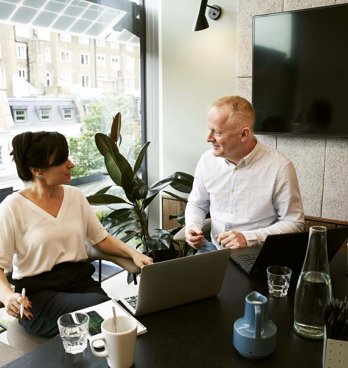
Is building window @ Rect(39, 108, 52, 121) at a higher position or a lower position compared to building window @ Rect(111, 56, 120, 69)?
lower

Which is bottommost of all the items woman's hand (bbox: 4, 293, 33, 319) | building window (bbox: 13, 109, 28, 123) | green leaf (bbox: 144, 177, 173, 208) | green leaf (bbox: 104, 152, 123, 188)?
woman's hand (bbox: 4, 293, 33, 319)

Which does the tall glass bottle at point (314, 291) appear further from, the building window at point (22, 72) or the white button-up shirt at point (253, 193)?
the building window at point (22, 72)

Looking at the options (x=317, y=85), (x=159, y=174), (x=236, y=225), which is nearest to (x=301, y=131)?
(x=317, y=85)

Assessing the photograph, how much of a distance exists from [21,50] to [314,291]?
2.32m

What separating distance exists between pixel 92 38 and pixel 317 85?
168cm

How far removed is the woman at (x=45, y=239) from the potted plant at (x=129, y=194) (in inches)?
33.4

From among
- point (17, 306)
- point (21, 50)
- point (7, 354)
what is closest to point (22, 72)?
point (21, 50)

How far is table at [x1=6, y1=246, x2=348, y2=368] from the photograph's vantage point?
94cm

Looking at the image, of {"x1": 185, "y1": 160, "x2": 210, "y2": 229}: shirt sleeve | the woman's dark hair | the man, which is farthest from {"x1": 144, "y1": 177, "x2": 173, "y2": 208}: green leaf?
the woman's dark hair

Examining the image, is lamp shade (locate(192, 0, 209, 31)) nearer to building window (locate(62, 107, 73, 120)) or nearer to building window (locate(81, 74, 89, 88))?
building window (locate(81, 74, 89, 88))

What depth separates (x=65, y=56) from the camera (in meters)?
2.90

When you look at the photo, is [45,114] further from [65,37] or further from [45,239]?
[45,239]

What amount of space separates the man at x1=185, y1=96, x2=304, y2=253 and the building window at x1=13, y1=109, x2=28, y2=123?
51.7 inches

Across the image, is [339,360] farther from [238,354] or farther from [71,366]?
[71,366]
